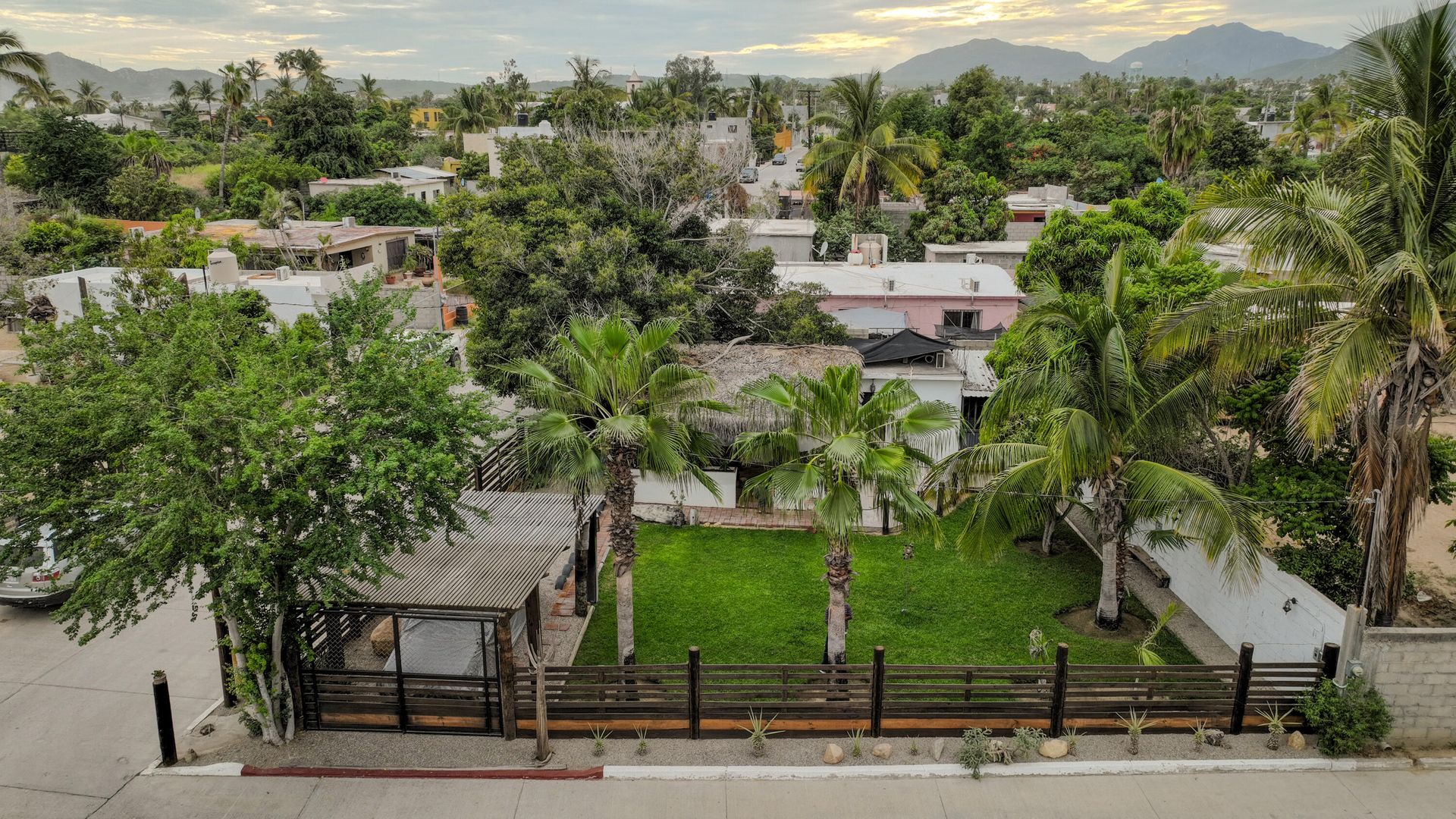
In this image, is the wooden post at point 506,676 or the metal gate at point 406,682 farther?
the metal gate at point 406,682

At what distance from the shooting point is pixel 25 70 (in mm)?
36969

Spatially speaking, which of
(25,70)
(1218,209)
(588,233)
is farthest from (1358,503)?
(25,70)

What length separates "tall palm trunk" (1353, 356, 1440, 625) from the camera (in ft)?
35.5

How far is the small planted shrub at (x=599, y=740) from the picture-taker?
35.5ft

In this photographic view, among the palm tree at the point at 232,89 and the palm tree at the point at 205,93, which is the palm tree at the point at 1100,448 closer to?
the palm tree at the point at 232,89

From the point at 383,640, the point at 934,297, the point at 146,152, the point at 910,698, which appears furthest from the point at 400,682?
the point at 146,152

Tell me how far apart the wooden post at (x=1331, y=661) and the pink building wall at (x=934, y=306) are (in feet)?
56.3

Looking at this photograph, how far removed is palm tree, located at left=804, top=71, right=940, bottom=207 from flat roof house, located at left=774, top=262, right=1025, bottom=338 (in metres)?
10.9

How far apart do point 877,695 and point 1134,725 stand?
3.10 m

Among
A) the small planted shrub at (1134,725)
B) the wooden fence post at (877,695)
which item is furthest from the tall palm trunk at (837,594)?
the small planted shrub at (1134,725)

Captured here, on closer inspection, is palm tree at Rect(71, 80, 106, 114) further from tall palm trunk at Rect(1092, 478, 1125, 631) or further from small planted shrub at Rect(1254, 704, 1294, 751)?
small planted shrub at Rect(1254, 704, 1294, 751)

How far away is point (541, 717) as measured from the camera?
10.6m

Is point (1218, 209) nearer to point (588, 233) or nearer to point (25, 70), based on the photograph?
point (588, 233)

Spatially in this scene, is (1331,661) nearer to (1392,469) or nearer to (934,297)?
(1392,469)
